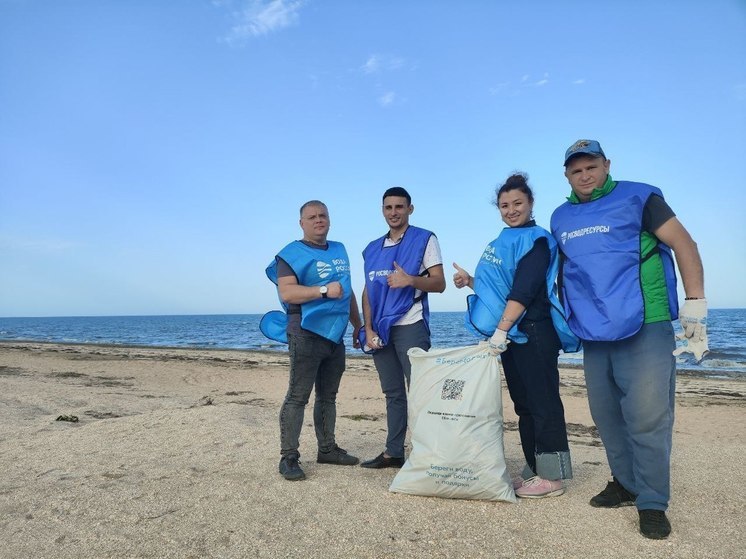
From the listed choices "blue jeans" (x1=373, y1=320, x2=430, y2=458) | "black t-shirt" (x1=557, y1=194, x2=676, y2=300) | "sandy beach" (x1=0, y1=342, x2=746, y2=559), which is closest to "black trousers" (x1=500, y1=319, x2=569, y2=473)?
"sandy beach" (x1=0, y1=342, x2=746, y2=559)

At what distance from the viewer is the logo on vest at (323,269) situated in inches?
154

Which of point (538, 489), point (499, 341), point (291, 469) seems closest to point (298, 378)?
point (291, 469)

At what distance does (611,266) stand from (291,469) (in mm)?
2629

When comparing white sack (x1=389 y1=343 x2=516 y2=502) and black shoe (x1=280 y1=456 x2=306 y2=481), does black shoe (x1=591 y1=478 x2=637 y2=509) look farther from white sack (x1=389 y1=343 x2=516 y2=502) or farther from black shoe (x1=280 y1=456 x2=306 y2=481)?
black shoe (x1=280 y1=456 x2=306 y2=481)

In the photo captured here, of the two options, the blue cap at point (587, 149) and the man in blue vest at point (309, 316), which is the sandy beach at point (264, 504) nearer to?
the man in blue vest at point (309, 316)

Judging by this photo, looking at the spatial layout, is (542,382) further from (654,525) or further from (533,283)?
(654,525)

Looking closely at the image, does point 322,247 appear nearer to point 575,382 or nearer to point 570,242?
point 570,242

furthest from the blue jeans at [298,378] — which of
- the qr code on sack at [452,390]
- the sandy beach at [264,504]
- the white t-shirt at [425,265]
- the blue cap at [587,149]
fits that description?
the blue cap at [587,149]

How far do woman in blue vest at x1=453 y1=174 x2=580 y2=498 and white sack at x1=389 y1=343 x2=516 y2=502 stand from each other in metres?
0.19

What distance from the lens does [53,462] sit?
4137 millimetres

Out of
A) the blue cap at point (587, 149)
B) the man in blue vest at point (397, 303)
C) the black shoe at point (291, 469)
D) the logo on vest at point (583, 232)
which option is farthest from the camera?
the man in blue vest at point (397, 303)

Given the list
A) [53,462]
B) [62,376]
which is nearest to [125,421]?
[53,462]

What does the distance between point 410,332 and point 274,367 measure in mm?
12878

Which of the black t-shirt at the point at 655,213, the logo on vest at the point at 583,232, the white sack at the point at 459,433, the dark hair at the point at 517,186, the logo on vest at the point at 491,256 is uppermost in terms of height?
the dark hair at the point at 517,186
